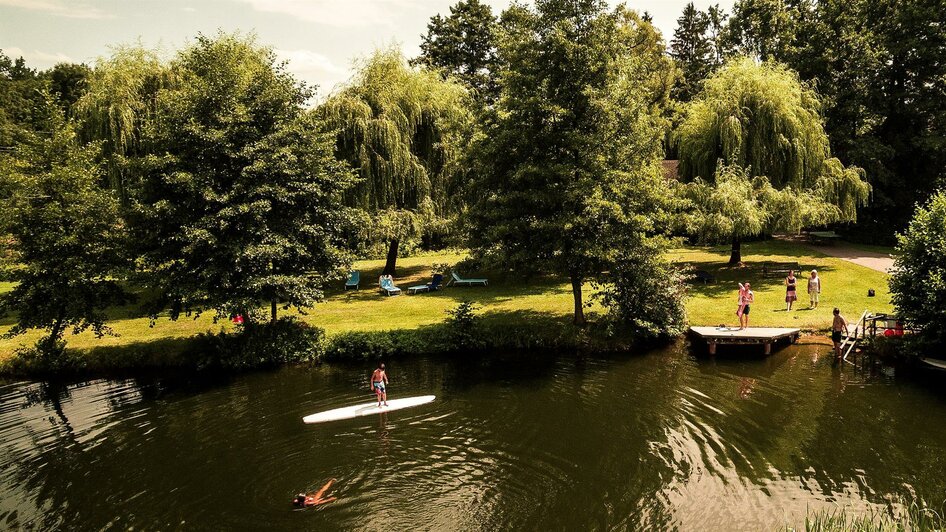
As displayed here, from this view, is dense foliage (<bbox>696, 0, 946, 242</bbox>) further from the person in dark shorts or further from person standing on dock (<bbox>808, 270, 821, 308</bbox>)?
the person in dark shorts

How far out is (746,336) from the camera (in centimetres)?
2159

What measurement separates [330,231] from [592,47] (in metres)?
13.0

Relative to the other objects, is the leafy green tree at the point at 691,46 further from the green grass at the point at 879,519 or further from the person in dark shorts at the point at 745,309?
the green grass at the point at 879,519

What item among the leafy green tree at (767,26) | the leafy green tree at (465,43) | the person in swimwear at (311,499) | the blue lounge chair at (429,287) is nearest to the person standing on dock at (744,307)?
the blue lounge chair at (429,287)

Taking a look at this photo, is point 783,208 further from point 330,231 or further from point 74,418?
point 74,418

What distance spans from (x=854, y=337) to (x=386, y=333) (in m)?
18.7

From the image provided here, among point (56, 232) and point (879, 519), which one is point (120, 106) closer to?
point (56, 232)

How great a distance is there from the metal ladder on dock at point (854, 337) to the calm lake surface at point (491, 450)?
1.79 metres

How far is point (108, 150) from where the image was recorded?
28609 mm

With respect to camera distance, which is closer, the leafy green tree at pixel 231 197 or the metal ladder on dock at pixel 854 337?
the leafy green tree at pixel 231 197

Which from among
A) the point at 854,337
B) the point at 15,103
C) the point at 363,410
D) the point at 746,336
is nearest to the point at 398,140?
the point at 363,410

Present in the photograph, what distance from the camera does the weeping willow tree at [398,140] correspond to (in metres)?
30.1

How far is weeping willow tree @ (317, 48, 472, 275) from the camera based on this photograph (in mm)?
30062

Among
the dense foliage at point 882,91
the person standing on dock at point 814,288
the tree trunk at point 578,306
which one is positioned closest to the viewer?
the tree trunk at point 578,306
